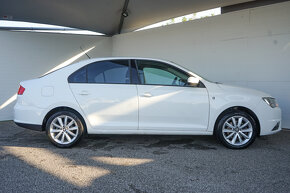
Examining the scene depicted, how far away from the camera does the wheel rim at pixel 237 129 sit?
415 cm

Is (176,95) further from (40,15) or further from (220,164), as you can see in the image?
(40,15)

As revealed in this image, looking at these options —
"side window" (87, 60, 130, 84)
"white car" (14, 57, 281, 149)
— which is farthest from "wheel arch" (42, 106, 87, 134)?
"side window" (87, 60, 130, 84)

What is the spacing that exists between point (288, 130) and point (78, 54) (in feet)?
22.4

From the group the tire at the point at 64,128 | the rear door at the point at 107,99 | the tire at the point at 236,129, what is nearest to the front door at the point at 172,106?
the rear door at the point at 107,99

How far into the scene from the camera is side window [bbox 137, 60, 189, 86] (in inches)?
165

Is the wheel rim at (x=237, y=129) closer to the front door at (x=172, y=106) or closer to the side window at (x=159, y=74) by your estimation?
the front door at (x=172, y=106)

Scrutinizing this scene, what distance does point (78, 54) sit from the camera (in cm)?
843

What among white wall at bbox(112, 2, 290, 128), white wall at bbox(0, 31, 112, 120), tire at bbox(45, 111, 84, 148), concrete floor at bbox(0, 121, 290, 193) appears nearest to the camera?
concrete floor at bbox(0, 121, 290, 193)

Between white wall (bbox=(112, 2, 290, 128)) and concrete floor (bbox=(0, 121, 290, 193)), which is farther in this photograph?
white wall (bbox=(112, 2, 290, 128))

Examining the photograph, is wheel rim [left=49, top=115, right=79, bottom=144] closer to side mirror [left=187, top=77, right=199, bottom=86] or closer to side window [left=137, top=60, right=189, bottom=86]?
side window [left=137, top=60, right=189, bottom=86]

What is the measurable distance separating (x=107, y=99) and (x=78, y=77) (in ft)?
2.21

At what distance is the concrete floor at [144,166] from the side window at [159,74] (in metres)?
1.18

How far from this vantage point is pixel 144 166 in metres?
3.37

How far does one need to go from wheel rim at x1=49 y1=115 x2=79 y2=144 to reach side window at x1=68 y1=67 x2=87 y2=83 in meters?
0.65
